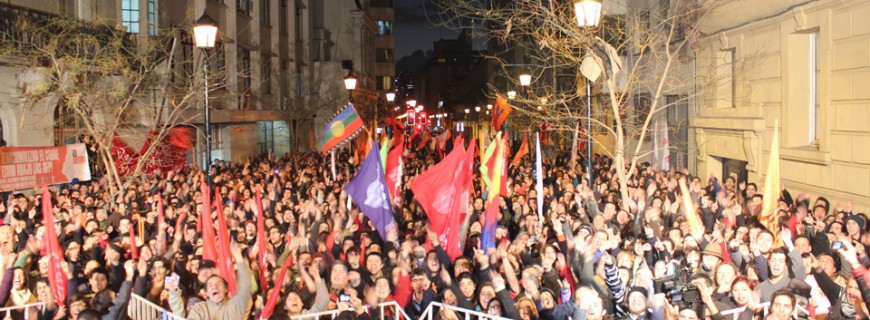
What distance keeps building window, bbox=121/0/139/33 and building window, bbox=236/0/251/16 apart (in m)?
9.84

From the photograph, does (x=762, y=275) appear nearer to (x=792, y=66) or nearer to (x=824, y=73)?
(x=824, y=73)

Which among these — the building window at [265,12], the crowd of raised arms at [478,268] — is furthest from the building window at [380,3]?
the crowd of raised arms at [478,268]

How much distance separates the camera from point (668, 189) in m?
16.9

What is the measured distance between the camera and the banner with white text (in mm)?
17328

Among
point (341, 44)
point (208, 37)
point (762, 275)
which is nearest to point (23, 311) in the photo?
point (208, 37)

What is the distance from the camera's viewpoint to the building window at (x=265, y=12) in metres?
38.2

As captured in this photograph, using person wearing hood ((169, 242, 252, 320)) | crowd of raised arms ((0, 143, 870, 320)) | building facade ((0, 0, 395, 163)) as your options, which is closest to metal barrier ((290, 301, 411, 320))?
crowd of raised arms ((0, 143, 870, 320))

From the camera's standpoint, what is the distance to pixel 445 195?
1279 cm

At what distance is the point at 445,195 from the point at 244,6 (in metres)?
24.7

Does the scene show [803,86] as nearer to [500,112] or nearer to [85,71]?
[500,112]

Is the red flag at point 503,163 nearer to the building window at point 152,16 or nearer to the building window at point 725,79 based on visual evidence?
the building window at point 725,79

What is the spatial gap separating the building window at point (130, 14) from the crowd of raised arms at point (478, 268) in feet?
36.5

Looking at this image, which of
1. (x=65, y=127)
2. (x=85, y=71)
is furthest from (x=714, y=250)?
(x=65, y=127)

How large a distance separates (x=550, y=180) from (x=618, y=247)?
9859mm
